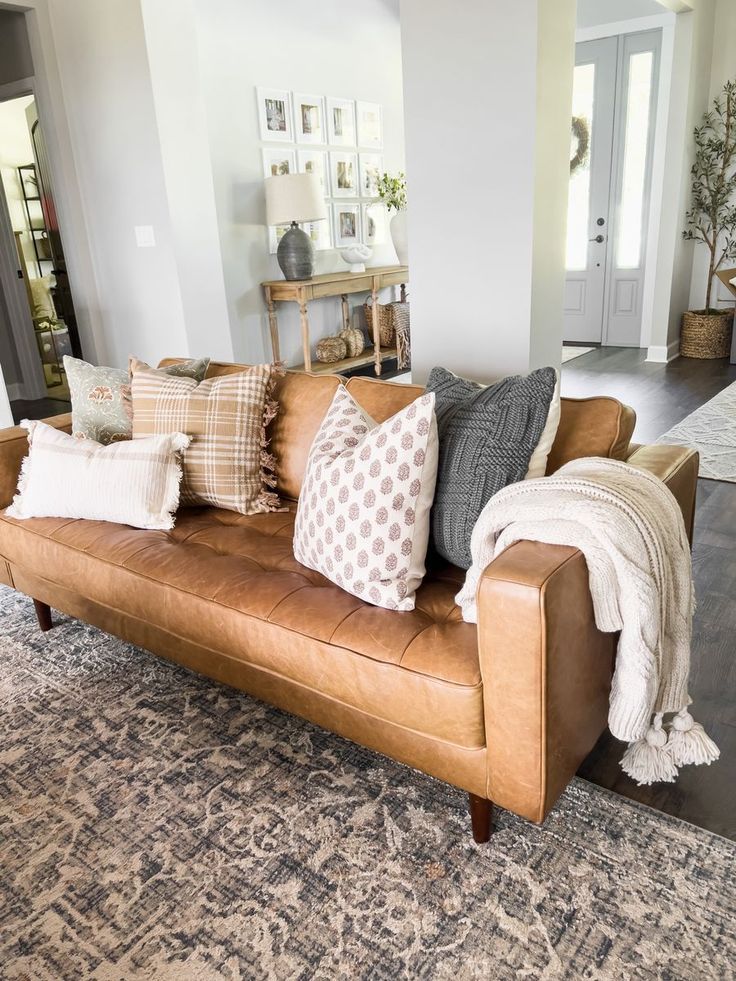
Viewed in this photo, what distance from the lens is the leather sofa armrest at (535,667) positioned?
4.07ft

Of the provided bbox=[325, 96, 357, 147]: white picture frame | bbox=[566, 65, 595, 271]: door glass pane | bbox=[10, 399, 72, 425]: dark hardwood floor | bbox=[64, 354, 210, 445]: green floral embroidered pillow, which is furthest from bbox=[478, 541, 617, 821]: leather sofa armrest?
bbox=[566, 65, 595, 271]: door glass pane

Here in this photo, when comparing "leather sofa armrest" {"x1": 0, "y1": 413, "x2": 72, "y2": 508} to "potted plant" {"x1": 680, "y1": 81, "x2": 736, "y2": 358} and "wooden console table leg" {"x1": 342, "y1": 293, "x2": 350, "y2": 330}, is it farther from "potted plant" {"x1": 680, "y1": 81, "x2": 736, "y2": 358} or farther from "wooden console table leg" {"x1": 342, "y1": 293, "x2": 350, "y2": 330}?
"potted plant" {"x1": 680, "y1": 81, "x2": 736, "y2": 358}

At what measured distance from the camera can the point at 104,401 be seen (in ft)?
8.00

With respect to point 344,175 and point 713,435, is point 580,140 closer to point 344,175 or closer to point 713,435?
point 344,175

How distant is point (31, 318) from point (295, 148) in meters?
2.34

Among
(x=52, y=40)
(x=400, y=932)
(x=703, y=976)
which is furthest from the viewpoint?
(x=52, y=40)

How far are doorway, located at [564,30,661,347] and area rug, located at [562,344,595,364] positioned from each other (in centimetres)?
20

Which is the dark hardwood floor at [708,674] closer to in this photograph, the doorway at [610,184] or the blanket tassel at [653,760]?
the blanket tassel at [653,760]

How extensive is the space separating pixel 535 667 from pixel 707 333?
5518 mm

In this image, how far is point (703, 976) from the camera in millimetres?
1225

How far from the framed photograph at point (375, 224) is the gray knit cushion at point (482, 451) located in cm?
503

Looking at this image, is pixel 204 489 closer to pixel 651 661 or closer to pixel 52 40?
pixel 651 661

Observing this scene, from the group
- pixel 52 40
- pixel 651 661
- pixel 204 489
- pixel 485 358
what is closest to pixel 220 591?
pixel 204 489

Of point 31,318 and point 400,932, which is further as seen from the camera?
point 31,318
